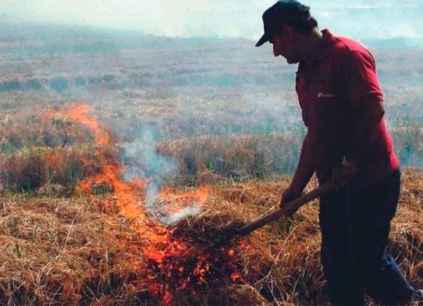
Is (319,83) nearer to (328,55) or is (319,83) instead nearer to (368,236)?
(328,55)

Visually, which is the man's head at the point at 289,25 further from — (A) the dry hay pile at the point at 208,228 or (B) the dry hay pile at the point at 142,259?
(B) the dry hay pile at the point at 142,259

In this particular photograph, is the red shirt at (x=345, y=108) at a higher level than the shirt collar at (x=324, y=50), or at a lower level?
lower

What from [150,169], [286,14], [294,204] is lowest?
[150,169]

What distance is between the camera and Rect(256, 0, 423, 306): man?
3.25 metres

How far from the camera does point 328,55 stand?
3291 millimetres

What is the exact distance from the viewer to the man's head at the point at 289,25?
333 cm

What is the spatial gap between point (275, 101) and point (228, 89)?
344 cm

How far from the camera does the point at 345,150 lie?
11.3ft

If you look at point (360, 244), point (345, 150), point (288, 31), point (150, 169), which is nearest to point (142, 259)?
point (360, 244)

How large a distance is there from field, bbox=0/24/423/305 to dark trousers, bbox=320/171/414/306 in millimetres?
672

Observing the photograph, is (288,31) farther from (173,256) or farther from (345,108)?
(173,256)

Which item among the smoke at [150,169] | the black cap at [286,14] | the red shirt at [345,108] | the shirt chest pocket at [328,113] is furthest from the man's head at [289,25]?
the smoke at [150,169]

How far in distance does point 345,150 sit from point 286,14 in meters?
0.98

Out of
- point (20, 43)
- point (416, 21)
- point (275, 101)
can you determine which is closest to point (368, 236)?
point (275, 101)
